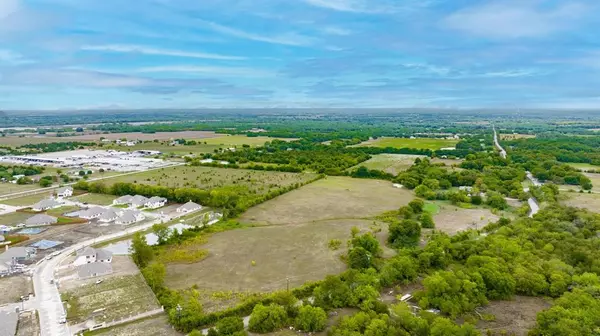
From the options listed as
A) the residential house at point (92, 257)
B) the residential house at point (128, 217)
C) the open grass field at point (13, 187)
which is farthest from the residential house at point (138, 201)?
the open grass field at point (13, 187)

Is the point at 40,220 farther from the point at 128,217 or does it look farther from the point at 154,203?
the point at 154,203

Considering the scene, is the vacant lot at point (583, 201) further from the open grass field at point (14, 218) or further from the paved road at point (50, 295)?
the open grass field at point (14, 218)

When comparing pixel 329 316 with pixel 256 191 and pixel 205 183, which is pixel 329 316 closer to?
pixel 256 191

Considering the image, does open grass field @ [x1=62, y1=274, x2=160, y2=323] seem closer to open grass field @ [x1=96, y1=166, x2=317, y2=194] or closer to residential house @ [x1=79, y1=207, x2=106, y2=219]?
residential house @ [x1=79, y1=207, x2=106, y2=219]

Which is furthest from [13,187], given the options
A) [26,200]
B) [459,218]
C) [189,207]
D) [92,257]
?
[459,218]

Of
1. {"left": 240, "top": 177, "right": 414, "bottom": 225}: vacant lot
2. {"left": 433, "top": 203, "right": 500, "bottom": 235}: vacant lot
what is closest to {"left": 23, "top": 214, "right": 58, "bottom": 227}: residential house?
{"left": 240, "top": 177, "right": 414, "bottom": 225}: vacant lot

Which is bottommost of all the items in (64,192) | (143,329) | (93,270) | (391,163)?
(143,329)

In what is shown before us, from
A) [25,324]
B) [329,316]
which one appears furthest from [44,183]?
[329,316]
